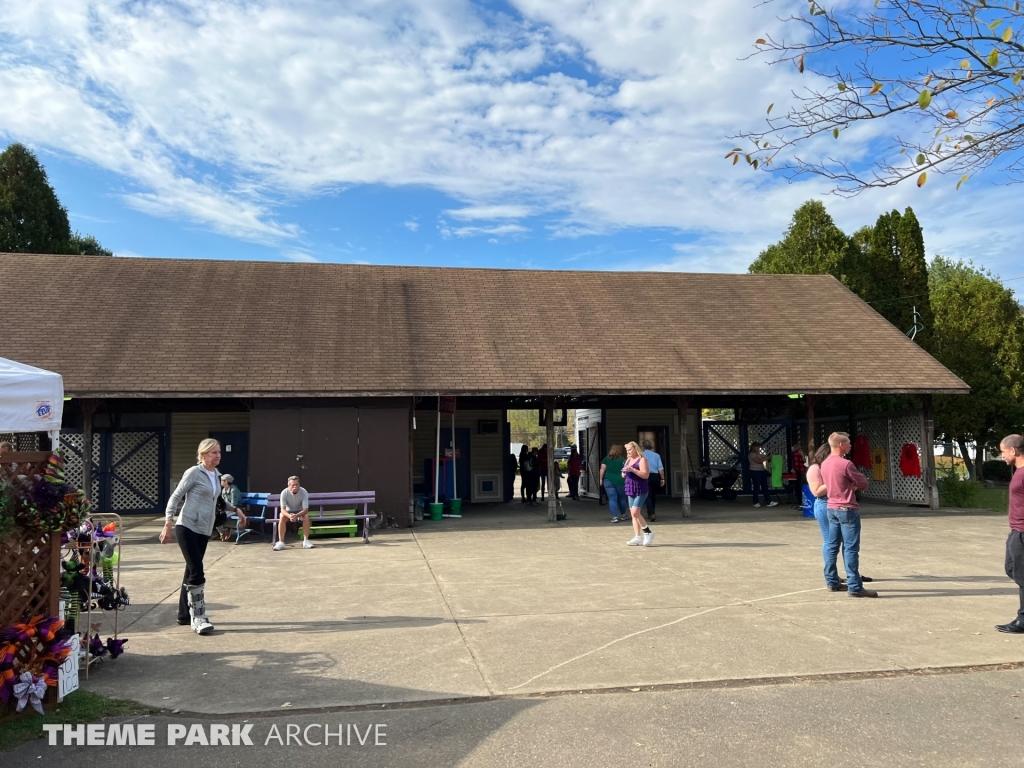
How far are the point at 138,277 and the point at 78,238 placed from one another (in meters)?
26.5

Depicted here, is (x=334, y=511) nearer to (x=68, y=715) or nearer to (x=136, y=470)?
(x=136, y=470)

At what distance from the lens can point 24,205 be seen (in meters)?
34.2

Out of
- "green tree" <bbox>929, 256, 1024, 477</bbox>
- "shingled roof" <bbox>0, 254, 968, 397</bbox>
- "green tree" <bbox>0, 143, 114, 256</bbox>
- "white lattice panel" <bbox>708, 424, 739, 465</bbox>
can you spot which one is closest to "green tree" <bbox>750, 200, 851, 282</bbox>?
"green tree" <bbox>929, 256, 1024, 477</bbox>

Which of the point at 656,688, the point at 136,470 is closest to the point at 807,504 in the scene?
the point at 656,688

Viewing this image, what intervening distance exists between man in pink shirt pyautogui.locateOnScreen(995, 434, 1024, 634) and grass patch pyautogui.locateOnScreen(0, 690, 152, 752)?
669 centimetres

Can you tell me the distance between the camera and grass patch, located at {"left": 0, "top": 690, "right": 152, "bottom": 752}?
4109mm

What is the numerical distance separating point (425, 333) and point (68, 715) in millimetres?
12090

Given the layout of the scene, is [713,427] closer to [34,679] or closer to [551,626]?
[551,626]

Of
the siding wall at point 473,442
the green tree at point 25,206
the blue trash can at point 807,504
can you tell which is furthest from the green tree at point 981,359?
the green tree at point 25,206

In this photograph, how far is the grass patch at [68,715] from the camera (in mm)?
4109

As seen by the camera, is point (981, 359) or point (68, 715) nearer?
point (68, 715)

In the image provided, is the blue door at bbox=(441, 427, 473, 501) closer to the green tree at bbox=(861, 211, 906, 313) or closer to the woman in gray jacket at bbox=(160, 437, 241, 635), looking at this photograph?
the woman in gray jacket at bbox=(160, 437, 241, 635)

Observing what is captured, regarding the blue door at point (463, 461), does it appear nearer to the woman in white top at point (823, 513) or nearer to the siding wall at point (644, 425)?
the siding wall at point (644, 425)

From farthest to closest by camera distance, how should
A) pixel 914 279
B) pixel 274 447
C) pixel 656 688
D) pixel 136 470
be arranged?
pixel 914 279, pixel 136 470, pixel 274 447, pixel 656 688
